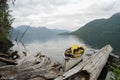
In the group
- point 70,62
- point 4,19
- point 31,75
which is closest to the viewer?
point 31,75

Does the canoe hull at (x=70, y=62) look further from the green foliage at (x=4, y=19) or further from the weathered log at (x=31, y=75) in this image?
the green foliage at (x=4, y=19)

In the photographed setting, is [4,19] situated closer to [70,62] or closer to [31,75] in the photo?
[70,62]

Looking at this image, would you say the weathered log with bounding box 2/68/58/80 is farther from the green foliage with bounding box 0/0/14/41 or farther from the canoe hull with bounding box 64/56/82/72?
the green foliage with bounding box 0/0/14/41

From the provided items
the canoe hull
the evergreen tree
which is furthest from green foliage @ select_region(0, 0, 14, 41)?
the canoe hull

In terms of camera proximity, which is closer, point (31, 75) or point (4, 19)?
point (31, 75)

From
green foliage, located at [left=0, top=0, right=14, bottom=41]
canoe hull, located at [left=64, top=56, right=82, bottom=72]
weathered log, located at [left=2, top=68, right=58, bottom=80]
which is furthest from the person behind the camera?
green foliage, located at [left=0, top=0, right=14, bottom=41]

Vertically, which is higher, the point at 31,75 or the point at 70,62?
the point at 31,75

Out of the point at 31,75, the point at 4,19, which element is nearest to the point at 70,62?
the point at 31,75

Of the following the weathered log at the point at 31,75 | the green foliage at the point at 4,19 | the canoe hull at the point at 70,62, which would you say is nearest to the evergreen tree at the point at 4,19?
the green foliage at the point at 4,19

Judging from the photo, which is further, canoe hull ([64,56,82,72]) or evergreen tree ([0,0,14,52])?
evergreen tree ([0,0,14,52])

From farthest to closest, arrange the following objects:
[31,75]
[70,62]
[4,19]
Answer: [4,19] → [70,62] → [31,75]

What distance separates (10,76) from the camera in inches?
476

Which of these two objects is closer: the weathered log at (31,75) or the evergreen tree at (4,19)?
the weathered log at (31,75)

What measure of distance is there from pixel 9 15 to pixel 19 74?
39.3m
